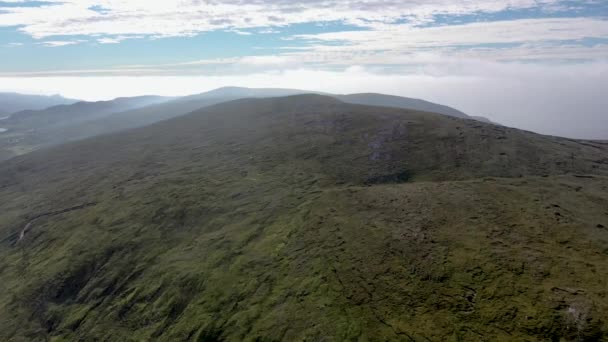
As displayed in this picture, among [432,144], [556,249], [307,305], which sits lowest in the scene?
[307,305]

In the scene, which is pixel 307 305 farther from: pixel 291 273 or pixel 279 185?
pixel 279 185

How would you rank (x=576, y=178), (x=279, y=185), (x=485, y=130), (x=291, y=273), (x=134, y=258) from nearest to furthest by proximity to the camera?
(x=291, y=273) < (x=576, y=178) < (x=134, y=258) < (x=279, y=185) < (x=485, y=130)

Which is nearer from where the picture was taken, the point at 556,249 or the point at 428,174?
the point at 556,249

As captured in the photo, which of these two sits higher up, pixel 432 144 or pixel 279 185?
pixel 432 144

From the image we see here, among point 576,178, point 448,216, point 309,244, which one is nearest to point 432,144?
point 576,178

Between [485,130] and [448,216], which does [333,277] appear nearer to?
[448,216]

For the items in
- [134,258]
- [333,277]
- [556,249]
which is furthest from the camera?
[134,258]
